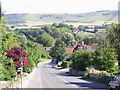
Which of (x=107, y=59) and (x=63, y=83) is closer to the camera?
(x=63, y=83)

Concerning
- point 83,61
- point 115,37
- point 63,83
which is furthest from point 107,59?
point 83,61

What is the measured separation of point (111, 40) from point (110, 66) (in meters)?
8.01

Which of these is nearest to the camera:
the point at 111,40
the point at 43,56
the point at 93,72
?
the point at 93,72

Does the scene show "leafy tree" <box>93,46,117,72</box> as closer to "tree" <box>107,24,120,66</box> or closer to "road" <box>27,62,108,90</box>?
"tree" <box>107,24,120,66</box>

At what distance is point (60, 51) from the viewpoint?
138000mm

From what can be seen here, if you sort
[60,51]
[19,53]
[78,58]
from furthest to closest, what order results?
[60,51] < [78,58] < [19,53]

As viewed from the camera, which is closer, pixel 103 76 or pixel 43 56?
pixel 103 76

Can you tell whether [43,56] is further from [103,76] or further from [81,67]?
[103,76]

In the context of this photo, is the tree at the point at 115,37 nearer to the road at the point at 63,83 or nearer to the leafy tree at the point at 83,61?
the road at the point at 63,83

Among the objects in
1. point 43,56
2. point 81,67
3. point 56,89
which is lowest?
point 43,56

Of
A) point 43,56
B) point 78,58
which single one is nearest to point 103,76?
point 78,58

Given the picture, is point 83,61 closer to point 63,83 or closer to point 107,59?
point 107,59

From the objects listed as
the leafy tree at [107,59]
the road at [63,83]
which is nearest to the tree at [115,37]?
the leafy tree at [107,59]

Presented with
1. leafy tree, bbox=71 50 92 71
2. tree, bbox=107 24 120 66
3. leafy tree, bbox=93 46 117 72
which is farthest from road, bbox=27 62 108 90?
leafy tree, bbox=71 50 92 71
